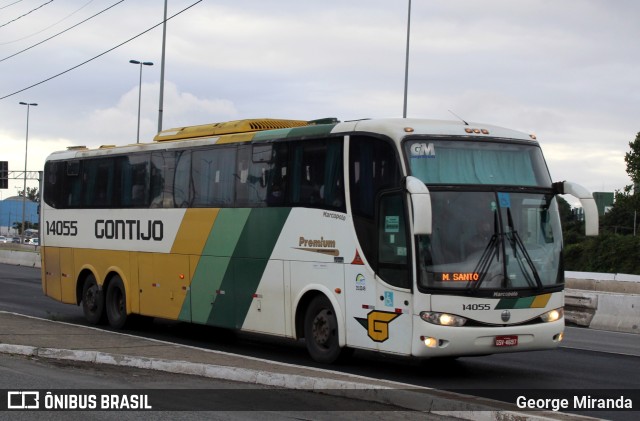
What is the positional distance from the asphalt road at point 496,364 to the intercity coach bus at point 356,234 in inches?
18.7

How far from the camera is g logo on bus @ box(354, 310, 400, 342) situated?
12.6 meters

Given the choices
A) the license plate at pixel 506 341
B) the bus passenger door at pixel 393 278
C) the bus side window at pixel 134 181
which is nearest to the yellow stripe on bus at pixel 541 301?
the license plate at pixel 506 341

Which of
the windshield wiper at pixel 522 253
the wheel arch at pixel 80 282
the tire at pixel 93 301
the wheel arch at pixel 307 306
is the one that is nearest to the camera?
the windshield wiper at pixel 522 253

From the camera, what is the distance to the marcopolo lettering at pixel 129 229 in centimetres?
1789

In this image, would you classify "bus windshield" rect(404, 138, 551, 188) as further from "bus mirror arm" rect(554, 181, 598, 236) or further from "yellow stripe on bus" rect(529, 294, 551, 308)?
"yellow stripe on bus" rect(529, 294, 551, 308)

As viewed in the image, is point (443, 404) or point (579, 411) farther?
point (579, 411)

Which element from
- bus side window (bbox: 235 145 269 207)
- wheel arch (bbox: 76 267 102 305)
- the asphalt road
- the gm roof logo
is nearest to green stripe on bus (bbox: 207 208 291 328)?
bus side window (bbox: 235 145 269 207)

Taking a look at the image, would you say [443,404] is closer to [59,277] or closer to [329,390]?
[329,390]

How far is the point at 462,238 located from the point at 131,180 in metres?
8.53

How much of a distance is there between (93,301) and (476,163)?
10006 mm

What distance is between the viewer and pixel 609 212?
120812 millimetres

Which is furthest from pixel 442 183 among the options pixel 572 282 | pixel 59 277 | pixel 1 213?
pixel 1 213

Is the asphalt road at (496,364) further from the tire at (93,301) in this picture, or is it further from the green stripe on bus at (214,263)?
the green stripe on bus at (214,263)

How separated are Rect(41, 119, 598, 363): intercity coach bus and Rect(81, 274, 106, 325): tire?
141 cm
